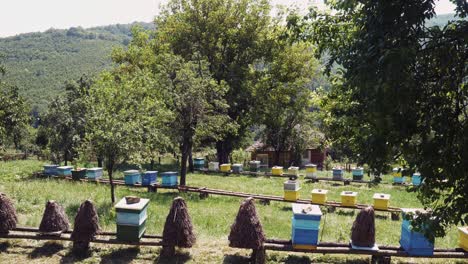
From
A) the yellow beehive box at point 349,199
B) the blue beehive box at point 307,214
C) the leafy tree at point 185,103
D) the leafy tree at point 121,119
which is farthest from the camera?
the leafy tree at point 185,103

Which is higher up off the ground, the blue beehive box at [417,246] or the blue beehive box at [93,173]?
the blue beehive box at [93,173]

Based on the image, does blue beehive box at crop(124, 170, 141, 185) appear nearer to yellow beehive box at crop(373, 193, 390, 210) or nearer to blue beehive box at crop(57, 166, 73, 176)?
blue beehive box at crop(57, 166, 73, 176)

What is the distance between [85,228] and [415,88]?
27.9 ft

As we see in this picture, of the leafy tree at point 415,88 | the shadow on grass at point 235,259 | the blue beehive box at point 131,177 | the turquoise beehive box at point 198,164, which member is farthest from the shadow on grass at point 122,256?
the turquoise beehive box at point 198,164

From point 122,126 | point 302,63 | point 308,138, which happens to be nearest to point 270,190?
point 122,126

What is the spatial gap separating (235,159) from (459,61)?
38.8 meters

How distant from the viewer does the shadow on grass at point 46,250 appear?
32.3ft

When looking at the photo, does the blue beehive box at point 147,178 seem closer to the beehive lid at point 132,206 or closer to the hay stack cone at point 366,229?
the beehive lid at point 132,206

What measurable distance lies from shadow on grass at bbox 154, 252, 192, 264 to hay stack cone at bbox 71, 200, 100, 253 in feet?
6.14

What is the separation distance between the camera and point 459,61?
543cm

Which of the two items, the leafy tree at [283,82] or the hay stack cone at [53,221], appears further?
the leafy tree at [283,82]

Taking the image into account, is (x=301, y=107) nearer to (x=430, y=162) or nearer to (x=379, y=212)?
(x=379, y=212)

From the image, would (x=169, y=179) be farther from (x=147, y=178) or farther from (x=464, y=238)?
(x=464, y=238)

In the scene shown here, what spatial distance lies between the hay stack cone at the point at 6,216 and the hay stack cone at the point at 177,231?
14.0 feet
